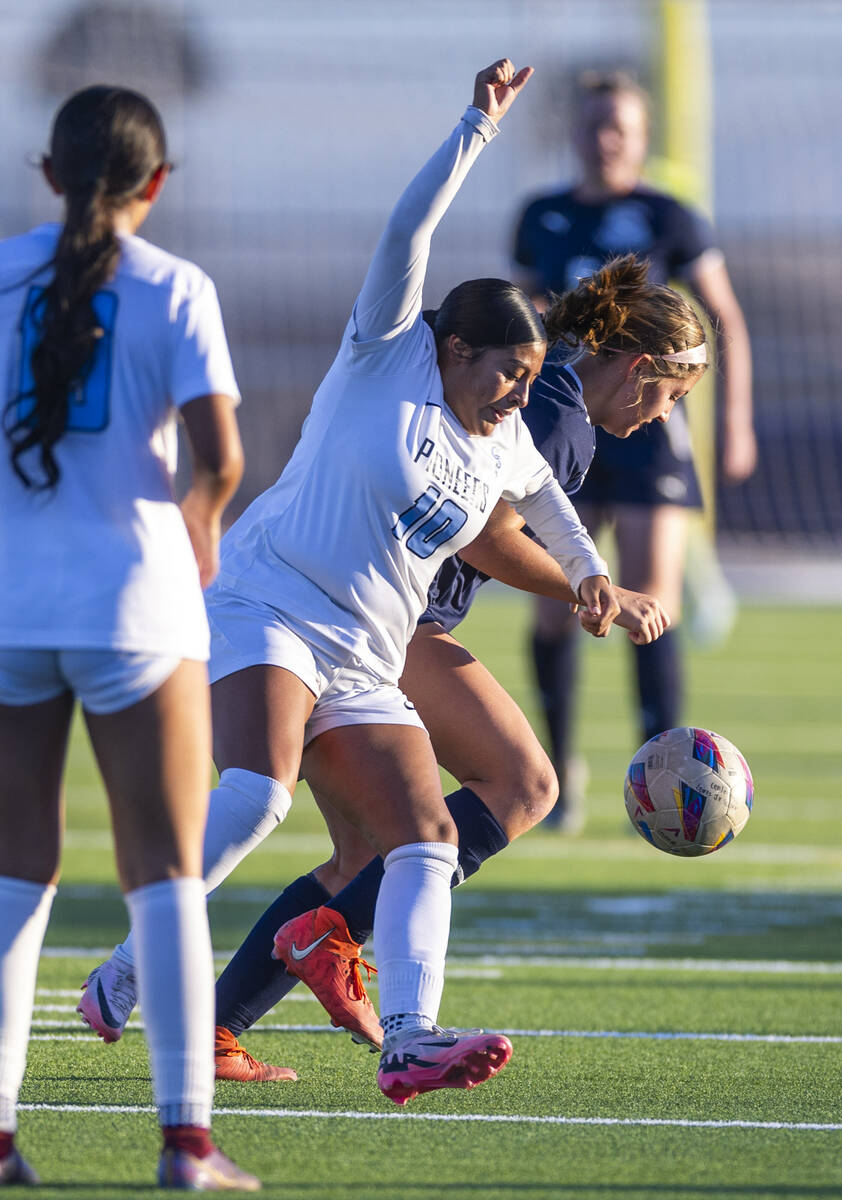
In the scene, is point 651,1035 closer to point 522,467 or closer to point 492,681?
point 492,681

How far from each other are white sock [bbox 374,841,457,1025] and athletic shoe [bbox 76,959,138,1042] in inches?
21.5

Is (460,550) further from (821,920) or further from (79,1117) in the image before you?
(821,920)

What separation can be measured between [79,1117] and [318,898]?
90 cm

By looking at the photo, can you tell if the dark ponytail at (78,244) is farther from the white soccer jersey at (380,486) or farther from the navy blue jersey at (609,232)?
the navy blue jersey at (609,232)

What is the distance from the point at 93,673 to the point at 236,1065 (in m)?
1.48

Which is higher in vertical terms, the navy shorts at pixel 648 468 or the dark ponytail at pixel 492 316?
the dark ponytail at pixel 492 316

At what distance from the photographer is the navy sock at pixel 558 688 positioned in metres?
8.59

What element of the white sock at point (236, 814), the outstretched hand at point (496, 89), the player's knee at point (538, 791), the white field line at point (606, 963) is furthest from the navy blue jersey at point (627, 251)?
the white sock at point (236, 814)

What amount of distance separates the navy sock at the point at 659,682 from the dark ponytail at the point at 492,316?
4312 millimetres

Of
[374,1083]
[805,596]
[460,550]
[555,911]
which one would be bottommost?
[805,596]

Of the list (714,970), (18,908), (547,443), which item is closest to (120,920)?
(714,970)

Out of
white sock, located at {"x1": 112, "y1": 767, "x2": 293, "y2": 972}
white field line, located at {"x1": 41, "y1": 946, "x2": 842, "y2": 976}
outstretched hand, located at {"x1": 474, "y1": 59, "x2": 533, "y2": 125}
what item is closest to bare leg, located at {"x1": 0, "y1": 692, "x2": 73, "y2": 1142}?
white sock, located at {"x1": 112, "y1": 767, "x2": 293, "y2": 972}

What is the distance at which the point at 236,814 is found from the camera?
3.86 metres

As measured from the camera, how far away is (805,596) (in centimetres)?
2533
